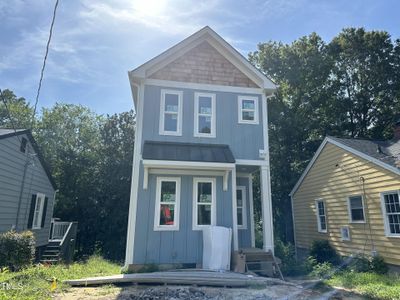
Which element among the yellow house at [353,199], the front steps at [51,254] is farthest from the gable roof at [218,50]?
the front steps at [51,254]

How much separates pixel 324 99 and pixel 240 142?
14570 mm

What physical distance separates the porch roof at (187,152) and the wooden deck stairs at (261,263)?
3104 millimetres

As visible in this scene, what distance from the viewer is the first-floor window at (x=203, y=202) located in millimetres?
9977

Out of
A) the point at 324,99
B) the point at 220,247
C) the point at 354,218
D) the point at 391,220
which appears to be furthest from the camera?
the point at 324,99

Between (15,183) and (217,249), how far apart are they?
29.7ft

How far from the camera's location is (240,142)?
36.3 ft

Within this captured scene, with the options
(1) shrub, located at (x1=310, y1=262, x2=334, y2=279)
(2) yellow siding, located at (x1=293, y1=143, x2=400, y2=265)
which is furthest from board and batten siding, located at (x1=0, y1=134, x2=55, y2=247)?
(2) yellow siding, located at (x1=293, y1=143, x2=400, y2=265)

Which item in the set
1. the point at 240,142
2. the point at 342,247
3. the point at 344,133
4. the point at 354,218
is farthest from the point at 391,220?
the point at 344,133

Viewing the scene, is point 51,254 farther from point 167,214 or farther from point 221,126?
point 221,126

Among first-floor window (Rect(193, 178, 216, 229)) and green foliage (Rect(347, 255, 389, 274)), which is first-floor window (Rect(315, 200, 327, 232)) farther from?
first-floor window (Rect(193, 178, 216, 229))

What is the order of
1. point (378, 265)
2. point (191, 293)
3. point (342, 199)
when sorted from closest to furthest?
point (191, 293) → point (378, 265) → point (342, 199)

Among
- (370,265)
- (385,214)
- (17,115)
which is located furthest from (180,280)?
(17,115)

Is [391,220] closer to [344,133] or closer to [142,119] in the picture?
[142,119]

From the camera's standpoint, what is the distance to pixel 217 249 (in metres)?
9.02
